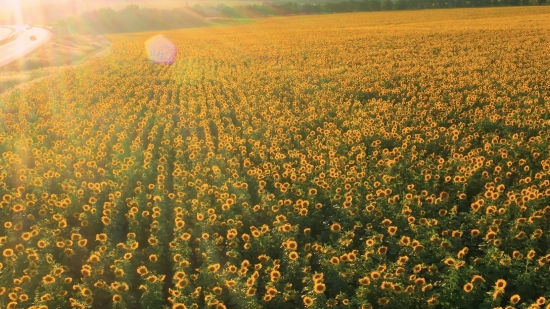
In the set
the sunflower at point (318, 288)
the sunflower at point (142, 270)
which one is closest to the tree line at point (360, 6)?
the sunflower at point (318, 288)

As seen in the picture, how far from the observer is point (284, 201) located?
7.86 meters

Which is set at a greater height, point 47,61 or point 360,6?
point 360,6

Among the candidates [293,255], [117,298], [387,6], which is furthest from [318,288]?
[387,6]

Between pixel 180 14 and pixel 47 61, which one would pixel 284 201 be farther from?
pixel 180 14

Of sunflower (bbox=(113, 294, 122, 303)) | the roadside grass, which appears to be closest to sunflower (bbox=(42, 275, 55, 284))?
sunflower (bbox=(113, 294, 122, 303))

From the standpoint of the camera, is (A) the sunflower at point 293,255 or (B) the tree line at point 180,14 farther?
(B) the tree line at point 180,14

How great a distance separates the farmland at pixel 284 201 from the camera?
18.6 ft

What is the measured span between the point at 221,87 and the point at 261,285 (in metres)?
14.6

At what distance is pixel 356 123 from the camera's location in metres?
12.1

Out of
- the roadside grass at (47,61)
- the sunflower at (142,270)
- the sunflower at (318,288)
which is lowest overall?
the sunflower at (142,270)

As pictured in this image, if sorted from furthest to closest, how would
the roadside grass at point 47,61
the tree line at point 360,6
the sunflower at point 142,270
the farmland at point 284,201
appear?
the tree line at point 360,6 < the roadside grass at point 47,61 < the sunflower at point 142,270 < the farmland at point 284,201

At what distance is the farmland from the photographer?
5.67 m

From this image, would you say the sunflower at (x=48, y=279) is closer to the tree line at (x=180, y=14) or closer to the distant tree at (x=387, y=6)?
the tree line at (x=180, y=14)

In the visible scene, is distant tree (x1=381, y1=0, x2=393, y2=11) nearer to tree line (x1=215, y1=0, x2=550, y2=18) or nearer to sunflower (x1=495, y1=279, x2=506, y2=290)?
tree line (x1=215, y1=0, x2=550, y2=18)
